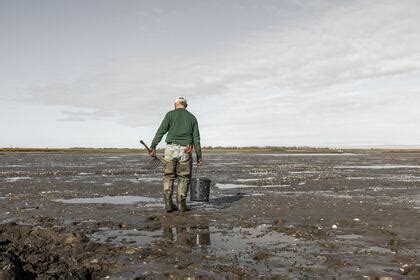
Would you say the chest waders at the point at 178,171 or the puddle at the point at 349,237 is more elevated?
the chest waders at the point at 178,171

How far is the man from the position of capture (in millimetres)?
11680

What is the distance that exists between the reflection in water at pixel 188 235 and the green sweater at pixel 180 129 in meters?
2.98

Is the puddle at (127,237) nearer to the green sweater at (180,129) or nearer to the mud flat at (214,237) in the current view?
the mud flat at (214,237)

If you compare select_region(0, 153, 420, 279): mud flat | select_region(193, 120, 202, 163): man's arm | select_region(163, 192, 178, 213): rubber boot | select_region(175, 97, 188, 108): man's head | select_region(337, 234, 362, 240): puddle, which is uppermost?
select_region(175, 97, 188, 108): man's head

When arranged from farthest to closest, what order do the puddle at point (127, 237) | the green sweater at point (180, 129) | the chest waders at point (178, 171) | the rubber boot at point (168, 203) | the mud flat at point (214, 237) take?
the green sweater at point (180, 129) → the chest waders at point (178, 171) → the rubber boot at point (168, 203) → the puddle at point (127, 237) → the mud flat at point (214, 237)

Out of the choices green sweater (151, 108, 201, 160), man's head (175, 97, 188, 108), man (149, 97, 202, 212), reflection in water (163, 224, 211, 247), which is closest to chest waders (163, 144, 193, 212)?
man (149, 97, 202, 212)

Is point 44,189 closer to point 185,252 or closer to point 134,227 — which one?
point 134,227

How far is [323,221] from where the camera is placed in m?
10.4

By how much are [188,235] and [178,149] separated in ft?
11.9

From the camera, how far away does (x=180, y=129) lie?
468 inches

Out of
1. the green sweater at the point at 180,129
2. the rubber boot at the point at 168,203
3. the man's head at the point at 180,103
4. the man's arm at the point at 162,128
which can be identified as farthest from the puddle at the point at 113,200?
the man's head at the point at 180,103

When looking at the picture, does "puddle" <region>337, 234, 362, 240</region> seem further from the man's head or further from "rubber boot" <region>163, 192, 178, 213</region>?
the man's head

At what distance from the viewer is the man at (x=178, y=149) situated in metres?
11.7

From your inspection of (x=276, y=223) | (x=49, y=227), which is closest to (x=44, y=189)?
(x=49, y=227)
